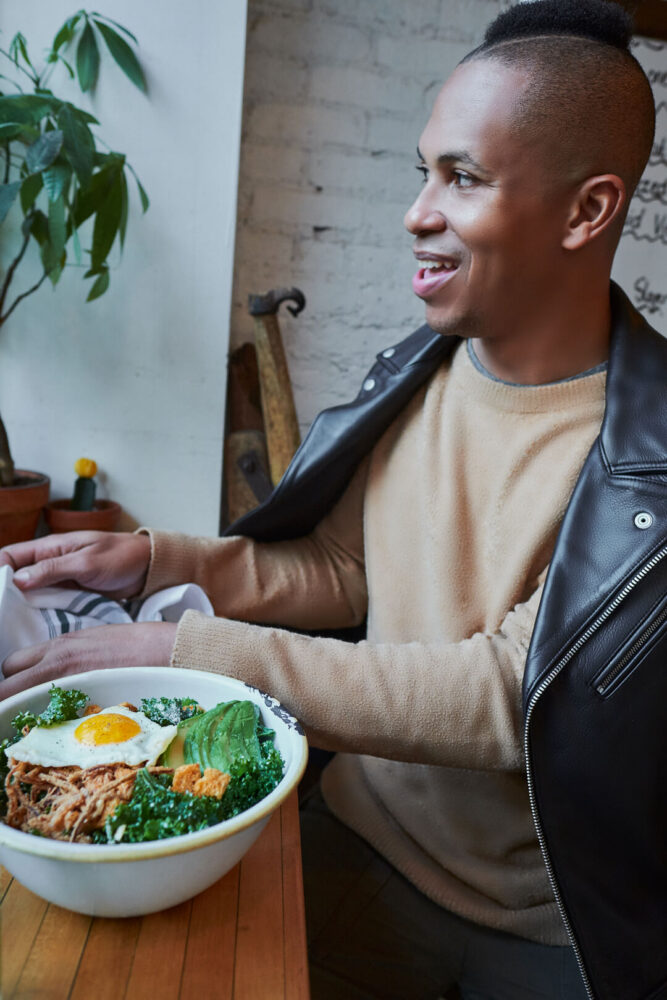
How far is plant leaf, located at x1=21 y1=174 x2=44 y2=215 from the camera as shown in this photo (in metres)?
1.51

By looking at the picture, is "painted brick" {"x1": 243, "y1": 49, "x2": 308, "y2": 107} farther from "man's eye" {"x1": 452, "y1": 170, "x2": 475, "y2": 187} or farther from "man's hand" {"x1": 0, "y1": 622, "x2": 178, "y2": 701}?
"man's hand" {"x1": 0, "y1": 622, "x2": 178, "y2": 701}

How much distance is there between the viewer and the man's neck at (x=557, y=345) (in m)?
1.07

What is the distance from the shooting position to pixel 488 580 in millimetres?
1101

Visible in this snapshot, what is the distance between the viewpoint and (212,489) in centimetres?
203

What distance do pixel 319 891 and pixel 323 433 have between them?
0.65 meters

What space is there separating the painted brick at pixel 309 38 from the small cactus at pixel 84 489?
3.74 feet

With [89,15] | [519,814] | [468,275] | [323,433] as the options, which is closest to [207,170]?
[89,15]

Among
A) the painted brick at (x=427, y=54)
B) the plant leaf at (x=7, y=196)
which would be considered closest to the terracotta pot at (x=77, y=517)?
the plant leaf at (x=7, y=196)

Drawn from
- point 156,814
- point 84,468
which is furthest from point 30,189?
point 156,814

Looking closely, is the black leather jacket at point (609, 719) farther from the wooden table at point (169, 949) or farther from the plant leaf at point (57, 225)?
the plant leaf at point (57, 225)

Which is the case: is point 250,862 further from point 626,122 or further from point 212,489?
point 212,489

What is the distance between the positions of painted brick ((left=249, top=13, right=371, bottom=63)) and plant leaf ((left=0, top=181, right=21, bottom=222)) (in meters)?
0.87

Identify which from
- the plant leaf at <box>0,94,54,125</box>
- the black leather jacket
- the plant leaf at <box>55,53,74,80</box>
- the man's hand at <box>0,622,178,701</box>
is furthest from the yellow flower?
the black leather jacket

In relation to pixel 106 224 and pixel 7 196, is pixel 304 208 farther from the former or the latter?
pixel 7 196
